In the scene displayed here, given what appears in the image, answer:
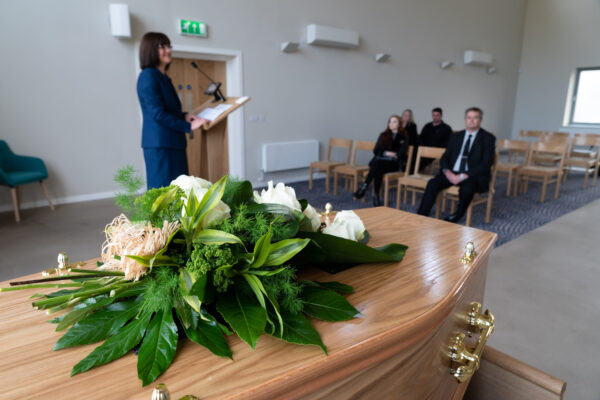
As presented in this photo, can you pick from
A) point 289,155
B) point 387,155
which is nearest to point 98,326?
point 387,155

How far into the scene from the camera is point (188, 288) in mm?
604

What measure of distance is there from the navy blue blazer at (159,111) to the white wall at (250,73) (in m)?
2.56

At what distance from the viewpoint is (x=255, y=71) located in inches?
250

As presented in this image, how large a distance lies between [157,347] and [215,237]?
189 millimetres

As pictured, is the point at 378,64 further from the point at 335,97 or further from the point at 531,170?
the point at 531,170

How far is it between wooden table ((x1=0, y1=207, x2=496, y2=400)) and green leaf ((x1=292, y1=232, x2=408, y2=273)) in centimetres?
2

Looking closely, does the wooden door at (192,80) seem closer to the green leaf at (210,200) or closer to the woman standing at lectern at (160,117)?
the woman standing at lectern at (160,117)

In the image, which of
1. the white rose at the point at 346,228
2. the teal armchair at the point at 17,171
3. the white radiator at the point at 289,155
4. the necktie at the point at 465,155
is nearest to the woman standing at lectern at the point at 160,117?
the teal armchair at the point at 17,171

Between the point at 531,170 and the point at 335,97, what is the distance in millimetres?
3707

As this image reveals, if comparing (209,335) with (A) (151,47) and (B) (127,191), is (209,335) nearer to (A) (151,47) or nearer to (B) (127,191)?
(B) (127,191)

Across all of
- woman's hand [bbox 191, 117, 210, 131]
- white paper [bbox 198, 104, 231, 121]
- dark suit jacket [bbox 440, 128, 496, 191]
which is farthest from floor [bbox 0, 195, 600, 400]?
white paper [bbox 198, 104, 231, 121]

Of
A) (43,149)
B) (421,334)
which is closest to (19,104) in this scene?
(43,149)

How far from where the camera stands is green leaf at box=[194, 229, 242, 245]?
0.61 meters

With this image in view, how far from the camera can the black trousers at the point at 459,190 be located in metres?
4.38
